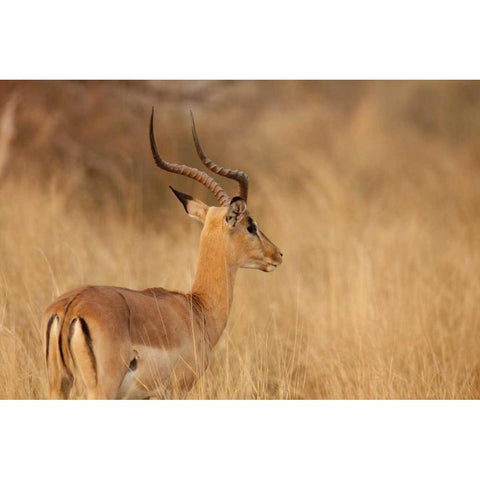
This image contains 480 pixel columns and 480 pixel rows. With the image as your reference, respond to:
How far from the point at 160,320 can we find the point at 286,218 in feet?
5.13

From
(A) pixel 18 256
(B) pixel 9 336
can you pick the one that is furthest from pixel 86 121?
(B) pixel 9 336

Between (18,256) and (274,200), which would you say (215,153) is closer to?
(274,200)

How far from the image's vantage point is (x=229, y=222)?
539 centimetres

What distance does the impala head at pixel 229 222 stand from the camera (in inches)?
213

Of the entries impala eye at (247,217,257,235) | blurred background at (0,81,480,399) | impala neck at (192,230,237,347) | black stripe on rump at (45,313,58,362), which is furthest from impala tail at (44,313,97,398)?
impala eye at (247,217,257,235)

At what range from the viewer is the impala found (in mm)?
4504

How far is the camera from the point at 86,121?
579cm

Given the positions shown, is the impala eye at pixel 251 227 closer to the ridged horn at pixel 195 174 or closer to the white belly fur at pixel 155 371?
the ridged horn at pixel 195 174

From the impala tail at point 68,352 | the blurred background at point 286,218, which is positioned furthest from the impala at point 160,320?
the blurred background at point 286,218

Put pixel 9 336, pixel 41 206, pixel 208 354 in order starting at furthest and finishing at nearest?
pixel 41 206
pixel 9 336
pixel 208 354

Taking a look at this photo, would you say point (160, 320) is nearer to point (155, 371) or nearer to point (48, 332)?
point (155, 371)

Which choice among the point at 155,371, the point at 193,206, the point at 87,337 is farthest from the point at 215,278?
→ the point at 87,337

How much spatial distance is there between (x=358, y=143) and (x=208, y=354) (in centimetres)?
175

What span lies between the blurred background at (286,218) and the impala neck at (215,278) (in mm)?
355
